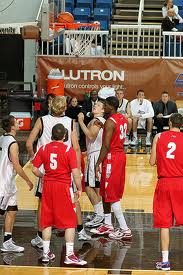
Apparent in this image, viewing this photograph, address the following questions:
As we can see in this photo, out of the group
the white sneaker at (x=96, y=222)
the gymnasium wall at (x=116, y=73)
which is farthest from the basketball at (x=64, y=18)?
the white sneaker at (x=96, y=222)

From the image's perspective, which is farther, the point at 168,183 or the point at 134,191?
the point at 134,191

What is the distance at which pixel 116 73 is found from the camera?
21172mm

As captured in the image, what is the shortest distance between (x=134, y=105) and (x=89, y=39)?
10.4 feet

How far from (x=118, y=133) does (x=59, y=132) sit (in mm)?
1552

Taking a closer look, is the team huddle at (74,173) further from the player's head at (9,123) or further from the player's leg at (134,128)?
the player's leg at (134,128)

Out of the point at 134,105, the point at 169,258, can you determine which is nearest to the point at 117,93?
the point at 134,105

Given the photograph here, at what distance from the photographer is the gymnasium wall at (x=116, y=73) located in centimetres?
2116

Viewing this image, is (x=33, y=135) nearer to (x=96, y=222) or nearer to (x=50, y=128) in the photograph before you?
(x=50, y=128)

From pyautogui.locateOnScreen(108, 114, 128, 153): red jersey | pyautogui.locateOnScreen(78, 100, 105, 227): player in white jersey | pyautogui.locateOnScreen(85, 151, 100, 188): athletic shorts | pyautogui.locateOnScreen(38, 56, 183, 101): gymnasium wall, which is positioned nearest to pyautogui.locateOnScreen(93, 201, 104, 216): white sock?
pyautogui.locateOnScreen(78, 100, 105, 227): player in white jersey

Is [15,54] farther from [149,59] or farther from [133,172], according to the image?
[133,172]

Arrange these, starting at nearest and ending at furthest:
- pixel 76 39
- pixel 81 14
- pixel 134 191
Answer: pixel 134 191 → pixel 76 39 → pixel 81 14

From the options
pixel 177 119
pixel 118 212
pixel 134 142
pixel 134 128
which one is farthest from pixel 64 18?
pixel 177 119

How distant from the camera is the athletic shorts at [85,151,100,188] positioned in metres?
11.3

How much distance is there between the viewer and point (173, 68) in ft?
69.3
